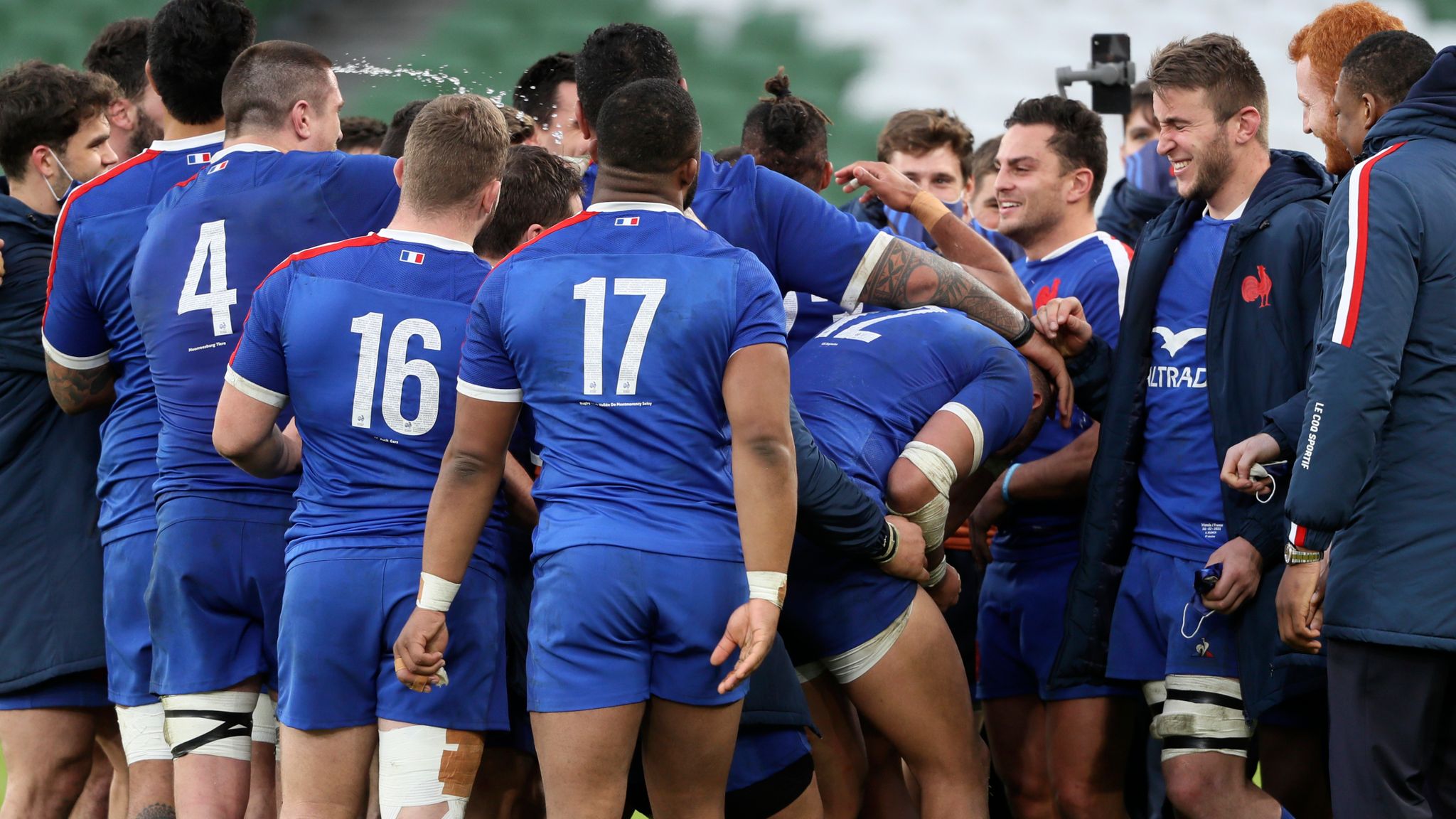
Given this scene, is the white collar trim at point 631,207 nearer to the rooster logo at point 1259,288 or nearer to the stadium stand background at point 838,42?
the rooster logo at point 1259,288

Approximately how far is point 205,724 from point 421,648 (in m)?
0.96

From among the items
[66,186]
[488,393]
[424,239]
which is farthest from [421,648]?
[66,186]

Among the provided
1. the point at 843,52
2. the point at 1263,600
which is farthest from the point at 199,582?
the point at 843,52

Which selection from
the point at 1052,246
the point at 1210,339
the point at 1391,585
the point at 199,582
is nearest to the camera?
the point at 1391,585

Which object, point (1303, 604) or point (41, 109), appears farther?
point (41, 109)

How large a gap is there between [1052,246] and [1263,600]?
69.0 inches

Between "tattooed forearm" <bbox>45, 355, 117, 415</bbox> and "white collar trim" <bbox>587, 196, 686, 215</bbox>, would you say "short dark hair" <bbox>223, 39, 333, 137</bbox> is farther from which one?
"white collar trim" <bbox>587, 196, 686, 215</bbox>

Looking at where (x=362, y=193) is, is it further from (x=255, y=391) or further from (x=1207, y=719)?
(x=1207, y=719)

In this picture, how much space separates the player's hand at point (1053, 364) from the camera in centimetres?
452

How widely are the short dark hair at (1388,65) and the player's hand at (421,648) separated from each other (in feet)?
9.13

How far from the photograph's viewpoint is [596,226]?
3.33 metres

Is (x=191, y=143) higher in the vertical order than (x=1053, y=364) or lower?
higher

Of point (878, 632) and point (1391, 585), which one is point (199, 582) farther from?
point (1391, 585)

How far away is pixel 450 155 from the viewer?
364cm
